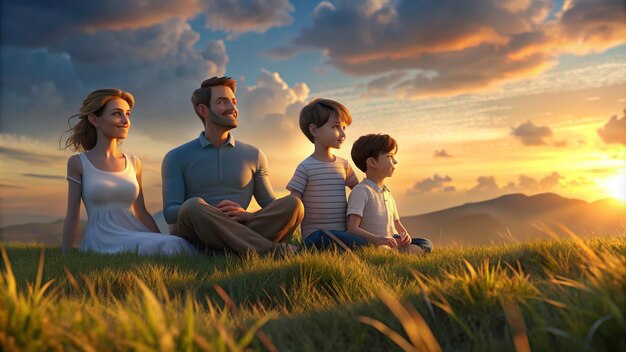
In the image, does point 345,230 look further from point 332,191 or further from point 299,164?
point 299,164

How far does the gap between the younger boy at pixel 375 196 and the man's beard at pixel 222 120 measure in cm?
142

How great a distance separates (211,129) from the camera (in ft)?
22.7

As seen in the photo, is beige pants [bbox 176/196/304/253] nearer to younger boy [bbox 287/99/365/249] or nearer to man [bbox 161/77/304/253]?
man [bbox 161/77/304/253]

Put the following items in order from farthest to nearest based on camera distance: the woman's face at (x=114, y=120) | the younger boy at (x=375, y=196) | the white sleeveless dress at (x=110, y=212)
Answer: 1. the woman's face at (x=114, y=120)
2. the white sleeveless dress at (x=110, y=212)
3. the younger boy at (x=375, y=196)

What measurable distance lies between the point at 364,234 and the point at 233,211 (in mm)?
1449

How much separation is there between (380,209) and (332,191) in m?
0.58

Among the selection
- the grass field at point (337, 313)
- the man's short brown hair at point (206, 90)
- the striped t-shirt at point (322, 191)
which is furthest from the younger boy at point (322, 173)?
the grass field at point (337, 313)

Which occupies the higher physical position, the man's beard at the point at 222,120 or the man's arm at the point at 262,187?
the man's beard at the point at 222,120

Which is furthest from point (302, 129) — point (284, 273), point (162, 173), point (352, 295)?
point (352, 295)

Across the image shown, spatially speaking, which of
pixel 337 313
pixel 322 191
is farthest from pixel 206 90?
pixel 337 313

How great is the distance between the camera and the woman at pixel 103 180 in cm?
683

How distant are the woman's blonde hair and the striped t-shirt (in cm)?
228

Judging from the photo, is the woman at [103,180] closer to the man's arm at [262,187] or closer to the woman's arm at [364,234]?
the man's arm at [262,187]

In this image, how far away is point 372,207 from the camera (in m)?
6.34
